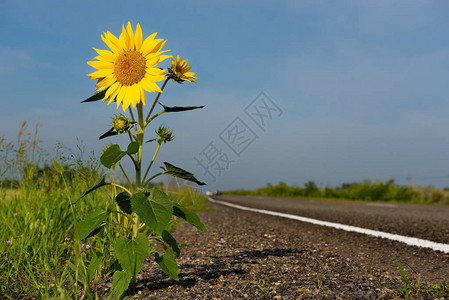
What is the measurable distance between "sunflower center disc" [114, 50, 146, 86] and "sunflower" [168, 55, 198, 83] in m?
0.19

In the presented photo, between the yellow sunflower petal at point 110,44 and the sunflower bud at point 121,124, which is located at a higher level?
the yellow sunflower petal at point 110,44

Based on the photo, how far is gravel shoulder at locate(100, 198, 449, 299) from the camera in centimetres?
229

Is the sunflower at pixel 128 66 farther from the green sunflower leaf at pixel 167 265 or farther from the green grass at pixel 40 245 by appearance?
the green sunflower leaf at pixel 167 265

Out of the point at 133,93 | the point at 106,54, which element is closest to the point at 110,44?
the point at 106,54

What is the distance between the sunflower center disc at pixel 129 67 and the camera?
2.06 m

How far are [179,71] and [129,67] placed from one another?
330mm

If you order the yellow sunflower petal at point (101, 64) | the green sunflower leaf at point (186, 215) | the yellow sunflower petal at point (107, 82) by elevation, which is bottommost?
the green sunflower leaf at point (186, 215)

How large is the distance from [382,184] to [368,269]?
75.9 feet

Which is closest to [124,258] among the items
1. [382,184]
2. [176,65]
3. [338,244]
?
[176,65]

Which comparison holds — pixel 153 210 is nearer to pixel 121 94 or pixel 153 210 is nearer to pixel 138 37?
pixel 121 94

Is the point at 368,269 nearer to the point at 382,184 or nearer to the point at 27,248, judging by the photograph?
the point at 27,248

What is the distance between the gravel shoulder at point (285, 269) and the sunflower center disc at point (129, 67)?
150cm

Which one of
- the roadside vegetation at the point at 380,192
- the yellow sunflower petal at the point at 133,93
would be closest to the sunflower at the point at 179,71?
the yellow sunflower petal at the point at 133,93

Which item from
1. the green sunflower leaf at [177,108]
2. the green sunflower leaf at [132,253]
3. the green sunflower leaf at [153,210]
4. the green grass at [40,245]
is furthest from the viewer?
the green grass at [40,245]
